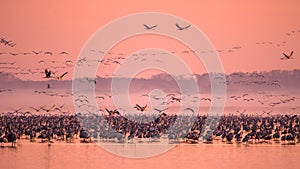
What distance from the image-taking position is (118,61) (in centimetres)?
809

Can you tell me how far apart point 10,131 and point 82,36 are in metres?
1.41

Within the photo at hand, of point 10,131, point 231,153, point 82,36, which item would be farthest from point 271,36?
point 10,131

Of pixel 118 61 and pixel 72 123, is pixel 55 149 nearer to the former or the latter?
pixel 72 123

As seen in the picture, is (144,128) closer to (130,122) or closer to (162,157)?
(130,122)

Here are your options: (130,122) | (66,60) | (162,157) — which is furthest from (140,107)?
(66,60)

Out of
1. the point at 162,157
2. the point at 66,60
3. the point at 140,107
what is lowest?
the point at 162,157

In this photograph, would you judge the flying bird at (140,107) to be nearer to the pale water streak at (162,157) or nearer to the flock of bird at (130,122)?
the flock of bird at (130,122)

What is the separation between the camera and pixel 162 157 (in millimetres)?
7906

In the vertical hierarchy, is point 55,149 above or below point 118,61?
below

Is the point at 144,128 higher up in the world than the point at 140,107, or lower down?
lower down

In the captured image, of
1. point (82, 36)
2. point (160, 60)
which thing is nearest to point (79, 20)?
point (82, 36)

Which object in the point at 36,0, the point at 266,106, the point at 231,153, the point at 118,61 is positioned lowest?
the point at 231,153

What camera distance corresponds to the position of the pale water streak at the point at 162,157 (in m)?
7.52

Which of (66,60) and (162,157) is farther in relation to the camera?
(66,60)
